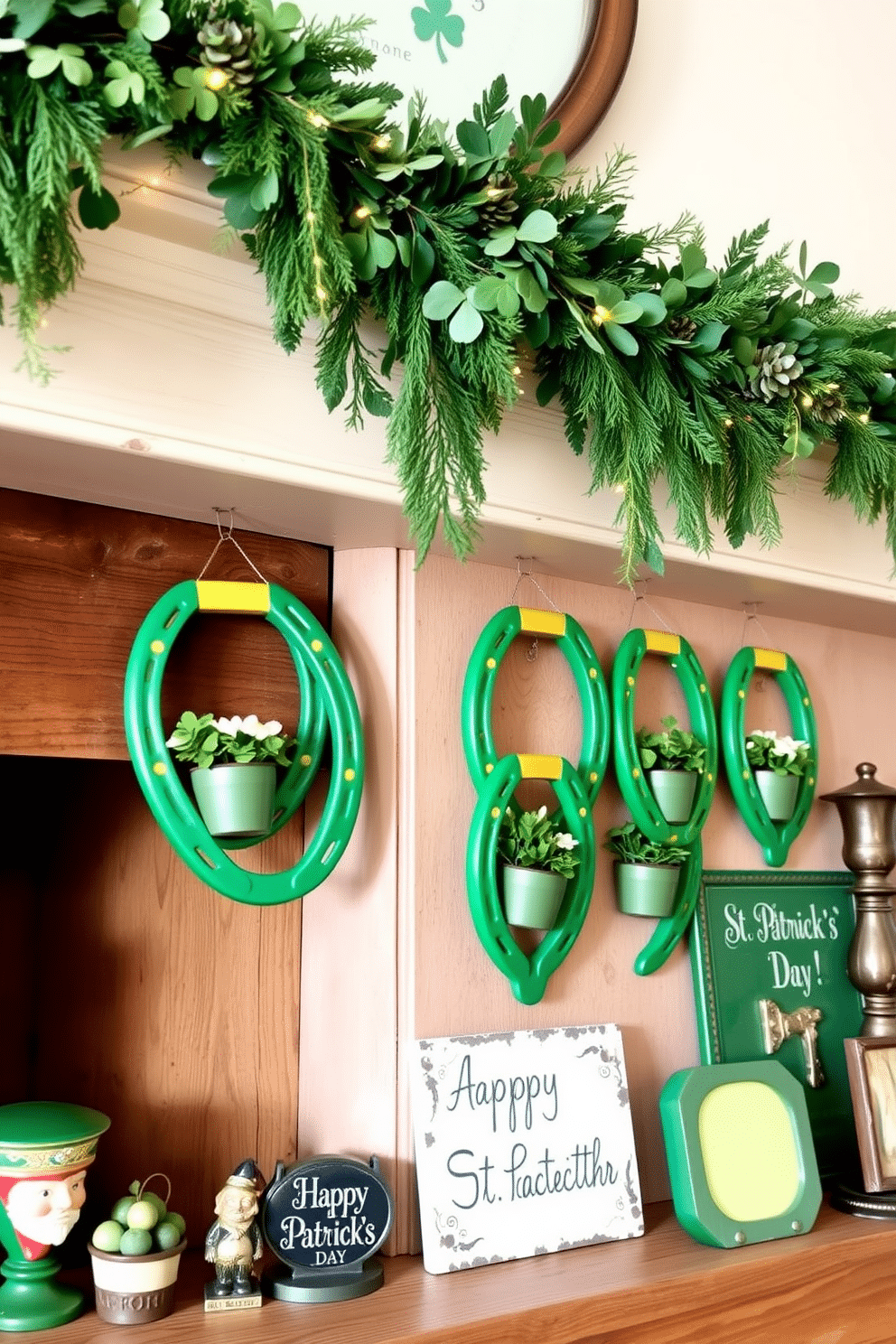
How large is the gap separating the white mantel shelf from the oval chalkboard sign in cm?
65

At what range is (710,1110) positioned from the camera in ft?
4.25

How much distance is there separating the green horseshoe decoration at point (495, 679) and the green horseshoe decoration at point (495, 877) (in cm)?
3

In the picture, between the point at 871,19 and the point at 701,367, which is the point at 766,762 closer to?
the point at 701,367

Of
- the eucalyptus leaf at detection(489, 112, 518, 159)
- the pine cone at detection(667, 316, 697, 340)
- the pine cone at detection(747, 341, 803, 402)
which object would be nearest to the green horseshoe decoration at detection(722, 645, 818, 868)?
the pine cone at detection(747, 341, 803, 402)

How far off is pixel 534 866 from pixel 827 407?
61 centimetres

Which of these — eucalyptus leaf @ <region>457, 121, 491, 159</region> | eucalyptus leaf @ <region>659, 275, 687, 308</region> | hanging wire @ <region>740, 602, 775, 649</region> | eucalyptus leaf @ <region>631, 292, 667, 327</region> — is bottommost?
hanging wire @ <region>740, 602, 775, 649</region>

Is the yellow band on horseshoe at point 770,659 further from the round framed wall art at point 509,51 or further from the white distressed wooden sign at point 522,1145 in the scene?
the round framed wall art at point 509,51

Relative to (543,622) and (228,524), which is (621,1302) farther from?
(228,524)

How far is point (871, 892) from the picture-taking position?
4.93 ft

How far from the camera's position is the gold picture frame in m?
Answer: 1.34

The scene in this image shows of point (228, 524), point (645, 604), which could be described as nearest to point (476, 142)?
point (228, 524)

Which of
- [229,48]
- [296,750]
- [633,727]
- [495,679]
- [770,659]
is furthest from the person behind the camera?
[770,659]

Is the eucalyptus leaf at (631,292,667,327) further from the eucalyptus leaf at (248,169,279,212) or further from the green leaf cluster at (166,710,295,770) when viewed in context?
the green leaf cluster at (166,710,295,770)

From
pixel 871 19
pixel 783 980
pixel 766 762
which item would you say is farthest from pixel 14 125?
pixel 871 19
